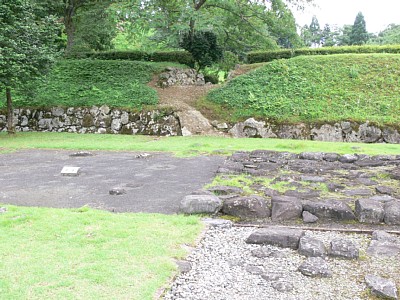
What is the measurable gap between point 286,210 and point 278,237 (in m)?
1.12

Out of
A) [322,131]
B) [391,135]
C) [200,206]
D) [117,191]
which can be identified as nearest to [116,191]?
[117,191]

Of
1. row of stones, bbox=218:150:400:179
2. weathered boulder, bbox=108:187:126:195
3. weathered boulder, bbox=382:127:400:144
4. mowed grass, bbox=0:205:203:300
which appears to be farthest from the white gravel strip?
weathered boulder, bbox=382:127:400:144

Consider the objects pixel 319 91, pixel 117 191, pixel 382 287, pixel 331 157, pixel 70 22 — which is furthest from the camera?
pixel 70 22

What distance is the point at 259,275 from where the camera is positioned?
13.2 ft

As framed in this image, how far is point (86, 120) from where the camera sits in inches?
720

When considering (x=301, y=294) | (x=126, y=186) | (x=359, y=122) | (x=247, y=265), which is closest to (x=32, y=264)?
(x=247, y=265)

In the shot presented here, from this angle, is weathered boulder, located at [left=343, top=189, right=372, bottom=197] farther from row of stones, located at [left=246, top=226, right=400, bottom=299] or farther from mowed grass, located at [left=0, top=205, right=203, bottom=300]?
mowed grass, located at [left=0, top=205, right=203, bottom=300]

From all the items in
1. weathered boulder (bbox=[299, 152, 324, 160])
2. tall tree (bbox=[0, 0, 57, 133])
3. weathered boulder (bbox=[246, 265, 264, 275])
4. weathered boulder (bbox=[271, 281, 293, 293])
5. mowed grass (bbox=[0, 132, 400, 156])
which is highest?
tall tree (bbox=[0, 0, 57, 133])

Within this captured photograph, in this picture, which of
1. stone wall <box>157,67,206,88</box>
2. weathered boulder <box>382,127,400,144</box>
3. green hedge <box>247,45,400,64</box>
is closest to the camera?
weathered boulder <box>382,127,400,144</box>

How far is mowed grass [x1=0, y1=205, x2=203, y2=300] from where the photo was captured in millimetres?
3502

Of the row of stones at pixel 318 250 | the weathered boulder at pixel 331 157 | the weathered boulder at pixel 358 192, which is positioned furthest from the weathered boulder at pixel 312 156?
the row of stones at pixel 318 250

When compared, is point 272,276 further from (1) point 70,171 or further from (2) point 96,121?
(2) point 96,121

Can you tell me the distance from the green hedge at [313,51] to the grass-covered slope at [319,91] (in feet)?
6.38

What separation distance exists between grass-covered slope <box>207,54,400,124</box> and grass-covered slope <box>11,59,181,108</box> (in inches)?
151
